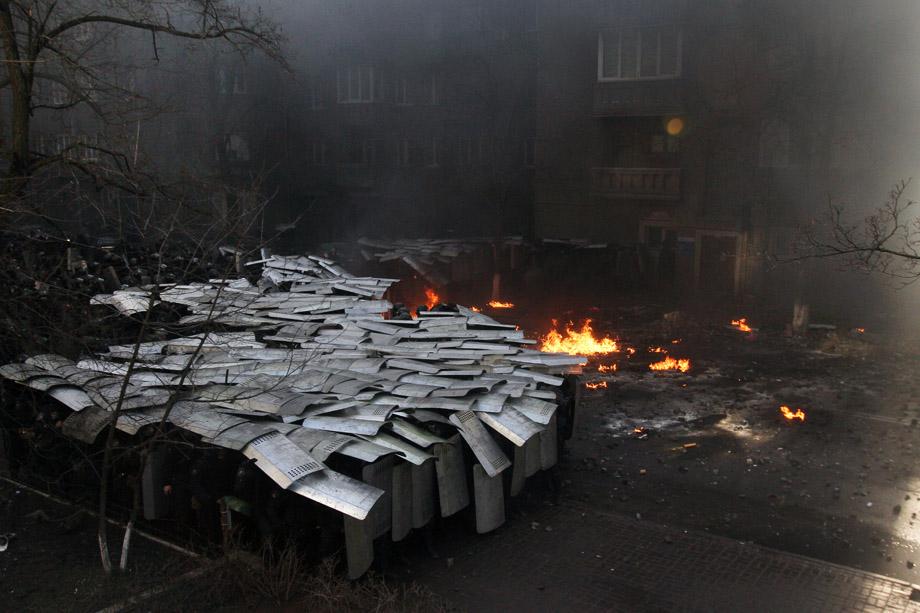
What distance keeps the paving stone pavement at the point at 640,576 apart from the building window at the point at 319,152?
966 inches

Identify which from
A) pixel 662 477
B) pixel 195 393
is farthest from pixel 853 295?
pixel 195 393

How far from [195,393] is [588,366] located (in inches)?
302

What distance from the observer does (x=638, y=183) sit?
2192cm

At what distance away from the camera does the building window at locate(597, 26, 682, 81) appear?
69.4ft

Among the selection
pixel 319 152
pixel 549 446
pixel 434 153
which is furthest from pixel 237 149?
pixel 549 446

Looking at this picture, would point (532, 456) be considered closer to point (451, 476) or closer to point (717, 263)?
point (451, 476)

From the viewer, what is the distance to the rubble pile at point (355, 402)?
5.87 m

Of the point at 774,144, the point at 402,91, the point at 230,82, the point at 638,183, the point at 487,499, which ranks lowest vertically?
the point at 487,499

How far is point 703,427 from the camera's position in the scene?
32.9ft

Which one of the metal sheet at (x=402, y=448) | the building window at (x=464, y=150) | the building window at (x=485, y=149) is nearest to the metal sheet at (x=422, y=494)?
the metal sheet at (x=402, y=448)

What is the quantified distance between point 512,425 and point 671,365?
6.80 m

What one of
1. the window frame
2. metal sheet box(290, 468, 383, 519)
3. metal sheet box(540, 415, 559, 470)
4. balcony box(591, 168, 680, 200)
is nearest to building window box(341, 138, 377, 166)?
the window frame

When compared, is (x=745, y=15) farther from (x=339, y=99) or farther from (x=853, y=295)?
(x=339, y=99)

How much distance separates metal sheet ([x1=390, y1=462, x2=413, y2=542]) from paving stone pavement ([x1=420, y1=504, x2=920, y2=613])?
446 millimetres
